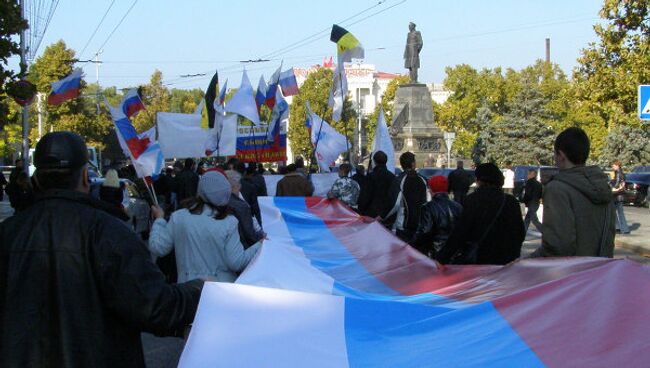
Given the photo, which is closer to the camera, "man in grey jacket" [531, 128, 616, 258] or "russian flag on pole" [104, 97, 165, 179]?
"man in grey jacket" [531, 128, 616, 258]

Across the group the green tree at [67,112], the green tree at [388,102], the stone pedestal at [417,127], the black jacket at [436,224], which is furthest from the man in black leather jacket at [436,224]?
the green tree at [388,102]

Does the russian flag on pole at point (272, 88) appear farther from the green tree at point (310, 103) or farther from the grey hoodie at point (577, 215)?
the green tree at point (310, 103)

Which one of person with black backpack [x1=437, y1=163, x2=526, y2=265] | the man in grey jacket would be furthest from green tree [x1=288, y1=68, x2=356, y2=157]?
the man in grey jacket

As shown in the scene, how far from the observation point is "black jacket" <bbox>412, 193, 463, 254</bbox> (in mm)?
7879

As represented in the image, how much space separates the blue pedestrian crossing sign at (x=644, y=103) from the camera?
48.9ft

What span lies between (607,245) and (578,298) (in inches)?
69.8

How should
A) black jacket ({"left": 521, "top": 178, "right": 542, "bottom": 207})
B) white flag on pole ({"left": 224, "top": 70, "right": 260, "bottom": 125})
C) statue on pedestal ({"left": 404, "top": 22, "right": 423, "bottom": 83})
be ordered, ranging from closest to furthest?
black jacket ({"left": 521, "top": 178, "right": 542, "bottom": 207}) < white flag on pole ({"left": 224, "top": 70, "right": 260, "bottom": 125}) < statue on pedestal ({"left": 404, "top": 22, "right": 423, "bottom": 83})

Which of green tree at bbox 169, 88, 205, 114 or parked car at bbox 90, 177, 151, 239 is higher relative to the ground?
green tree at bbox 169, 88, 205, 114

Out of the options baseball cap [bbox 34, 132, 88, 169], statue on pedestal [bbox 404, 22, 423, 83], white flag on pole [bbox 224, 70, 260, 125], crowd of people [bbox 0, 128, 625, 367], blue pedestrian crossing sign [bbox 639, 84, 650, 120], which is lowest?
crowd of people [bbox 0, 128, 625, 367]

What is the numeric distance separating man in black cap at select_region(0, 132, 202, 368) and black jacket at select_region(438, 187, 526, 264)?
4.40 metres

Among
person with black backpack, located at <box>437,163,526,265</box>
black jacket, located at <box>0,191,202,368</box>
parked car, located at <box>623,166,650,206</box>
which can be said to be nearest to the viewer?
black jacket, located at <box>0,191,202,368</box>

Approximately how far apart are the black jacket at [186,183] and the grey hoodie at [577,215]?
13.5 metres

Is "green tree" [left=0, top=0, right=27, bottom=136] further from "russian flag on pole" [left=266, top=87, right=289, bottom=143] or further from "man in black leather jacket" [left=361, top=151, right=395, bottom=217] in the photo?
"russian flag on pole" [left=266, top=87, right=289, bottom=143]

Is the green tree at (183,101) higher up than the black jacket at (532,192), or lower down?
higher up
